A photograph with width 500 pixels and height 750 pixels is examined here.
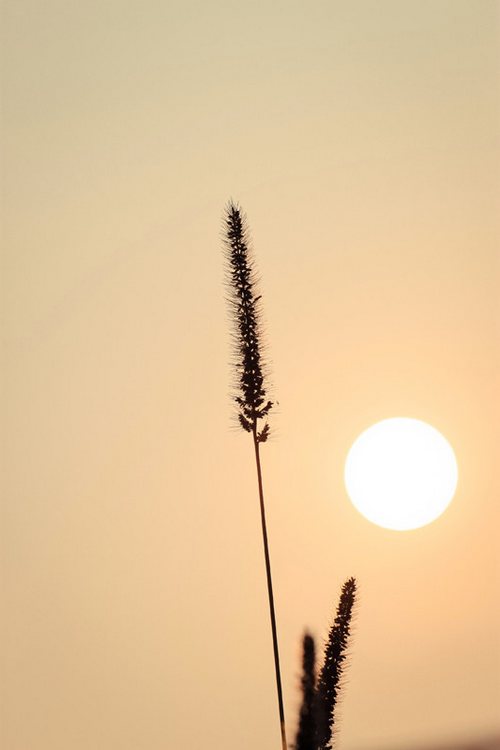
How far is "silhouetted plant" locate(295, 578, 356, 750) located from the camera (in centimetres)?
173

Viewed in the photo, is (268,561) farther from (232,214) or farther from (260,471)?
(232,214)

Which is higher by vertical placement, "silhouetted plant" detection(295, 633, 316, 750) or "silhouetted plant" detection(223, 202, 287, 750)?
"silhouetted plant" detection(223, 202, 287, 750)

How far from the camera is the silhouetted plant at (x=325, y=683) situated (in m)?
1.73

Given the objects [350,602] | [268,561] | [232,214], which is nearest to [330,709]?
[350,602]

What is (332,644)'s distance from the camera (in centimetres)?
202

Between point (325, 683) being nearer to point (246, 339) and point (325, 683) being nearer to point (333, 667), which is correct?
point (333, 667)

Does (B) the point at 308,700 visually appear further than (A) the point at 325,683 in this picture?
No

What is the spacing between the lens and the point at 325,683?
1.91m

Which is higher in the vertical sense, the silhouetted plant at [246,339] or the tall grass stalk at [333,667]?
the silhouetted plant at [246,339]

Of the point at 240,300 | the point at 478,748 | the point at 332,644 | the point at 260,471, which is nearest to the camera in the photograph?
the point at 332,644

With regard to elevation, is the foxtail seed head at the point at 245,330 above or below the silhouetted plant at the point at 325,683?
above

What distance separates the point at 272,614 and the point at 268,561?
19 centimetres

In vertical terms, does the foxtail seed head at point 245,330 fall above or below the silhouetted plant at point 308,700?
above

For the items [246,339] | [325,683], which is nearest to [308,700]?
[325,683]
